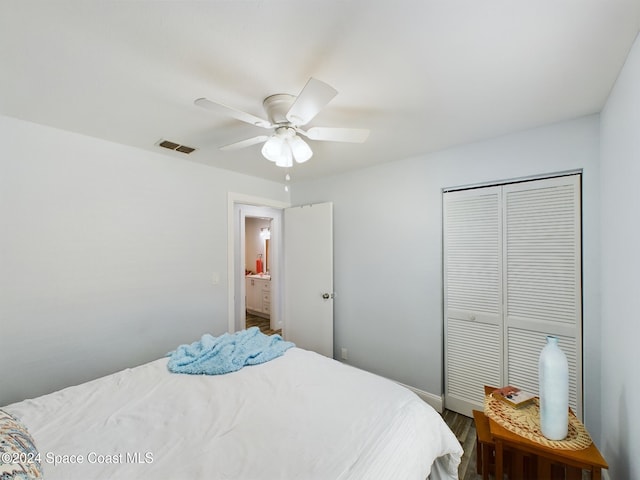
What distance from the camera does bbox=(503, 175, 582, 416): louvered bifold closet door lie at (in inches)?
74.0

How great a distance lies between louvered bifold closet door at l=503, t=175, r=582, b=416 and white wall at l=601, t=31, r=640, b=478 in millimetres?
187

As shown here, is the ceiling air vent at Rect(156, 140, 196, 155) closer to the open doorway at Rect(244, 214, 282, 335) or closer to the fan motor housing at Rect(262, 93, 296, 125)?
the fan motor housing at Rect(262, 93, 296, 125)

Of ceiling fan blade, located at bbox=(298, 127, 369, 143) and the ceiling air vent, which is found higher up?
the ceiling air vent

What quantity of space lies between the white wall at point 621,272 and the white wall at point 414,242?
13 cm

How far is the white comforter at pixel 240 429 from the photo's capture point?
100 cm

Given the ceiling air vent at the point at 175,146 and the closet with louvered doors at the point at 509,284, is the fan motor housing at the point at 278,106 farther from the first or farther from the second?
the closet with louvered doors at the point at 509,284

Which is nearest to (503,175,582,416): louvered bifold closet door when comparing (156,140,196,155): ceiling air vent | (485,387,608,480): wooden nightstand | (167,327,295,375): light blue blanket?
(485,387,608,480): wooden nightstand

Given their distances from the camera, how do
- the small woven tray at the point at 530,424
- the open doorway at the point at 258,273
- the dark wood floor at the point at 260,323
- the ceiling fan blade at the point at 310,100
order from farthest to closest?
the open doorway at the point at 258,273
the dark wood floor at the point at 260,323
the small woven tray at the point at 530,424
the ceiling fan blade at the point at 310,100

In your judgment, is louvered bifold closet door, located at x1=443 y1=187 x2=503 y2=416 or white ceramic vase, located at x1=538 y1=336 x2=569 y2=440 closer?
white ceramic vase, located at x1=538 y1=336 x2=569 y2=440

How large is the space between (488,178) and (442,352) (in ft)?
5.21

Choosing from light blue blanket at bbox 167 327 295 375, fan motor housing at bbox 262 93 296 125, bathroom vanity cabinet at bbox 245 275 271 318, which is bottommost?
bathroom vanity cabinet at bbox 245 275 271 318

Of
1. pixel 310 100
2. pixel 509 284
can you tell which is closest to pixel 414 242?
pixel 509 284

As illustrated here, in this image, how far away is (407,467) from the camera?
1.09 m

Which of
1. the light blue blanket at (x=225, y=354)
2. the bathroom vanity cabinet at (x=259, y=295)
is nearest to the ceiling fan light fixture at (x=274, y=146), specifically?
the light blue blanket at (x=225, y=354)
